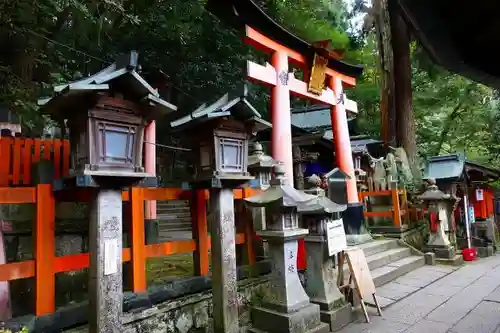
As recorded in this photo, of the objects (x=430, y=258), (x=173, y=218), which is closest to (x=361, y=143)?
(x=430, y=258)

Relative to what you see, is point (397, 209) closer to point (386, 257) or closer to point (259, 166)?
point (386, 257)

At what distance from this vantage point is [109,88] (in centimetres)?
329

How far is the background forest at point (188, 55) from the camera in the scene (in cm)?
796

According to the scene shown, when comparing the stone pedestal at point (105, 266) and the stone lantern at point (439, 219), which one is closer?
the stone pedestal at point (105, 266)

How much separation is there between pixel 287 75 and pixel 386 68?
338 inches

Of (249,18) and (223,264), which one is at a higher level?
(249,18)

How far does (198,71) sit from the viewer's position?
1318 cm

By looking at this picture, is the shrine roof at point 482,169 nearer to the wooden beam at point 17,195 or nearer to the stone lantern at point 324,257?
the stone lantern at point 324,257

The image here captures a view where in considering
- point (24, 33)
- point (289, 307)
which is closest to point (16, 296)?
point (289, 307)

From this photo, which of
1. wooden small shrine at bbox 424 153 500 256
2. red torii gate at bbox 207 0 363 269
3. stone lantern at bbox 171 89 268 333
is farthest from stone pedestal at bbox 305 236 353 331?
wooden small shrine at bbox 424 153 500 256

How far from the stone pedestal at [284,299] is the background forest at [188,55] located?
3171 mm

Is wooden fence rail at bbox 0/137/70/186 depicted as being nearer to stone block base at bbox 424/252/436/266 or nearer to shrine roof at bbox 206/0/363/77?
shrine roof at bbox 206/0/363/77

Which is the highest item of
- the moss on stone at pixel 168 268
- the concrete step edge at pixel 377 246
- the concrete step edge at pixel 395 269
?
the moss on stone at pixel 168 268

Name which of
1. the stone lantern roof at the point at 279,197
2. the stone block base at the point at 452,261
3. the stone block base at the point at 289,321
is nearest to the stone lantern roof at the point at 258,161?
the stone lantern roof at the point at 279,197
